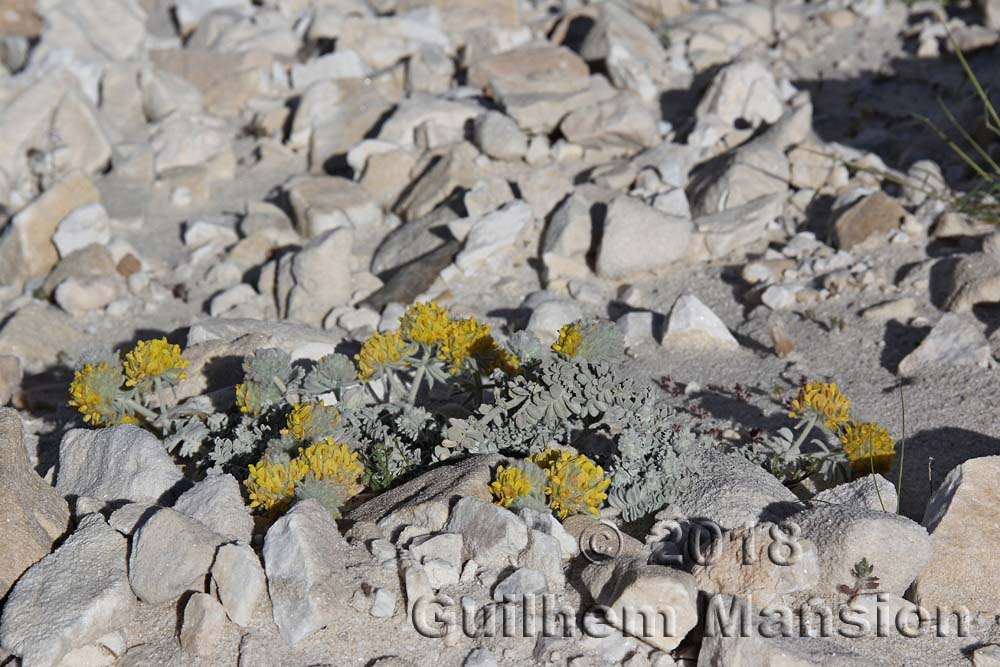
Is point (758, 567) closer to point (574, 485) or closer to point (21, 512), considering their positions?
point (574, 485)

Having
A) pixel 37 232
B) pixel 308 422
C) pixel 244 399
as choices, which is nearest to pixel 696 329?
pixel 308 422

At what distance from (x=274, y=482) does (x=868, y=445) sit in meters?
2.28

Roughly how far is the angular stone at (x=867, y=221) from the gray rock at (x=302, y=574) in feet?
12.9

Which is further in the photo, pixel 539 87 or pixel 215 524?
pixel 539 87

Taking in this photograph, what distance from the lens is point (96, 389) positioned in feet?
13.8

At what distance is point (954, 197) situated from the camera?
6.32 meters

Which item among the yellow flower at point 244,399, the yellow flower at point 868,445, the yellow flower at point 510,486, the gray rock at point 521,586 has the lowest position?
the yellow flower at point 868,445

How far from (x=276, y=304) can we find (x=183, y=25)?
17.2 ft

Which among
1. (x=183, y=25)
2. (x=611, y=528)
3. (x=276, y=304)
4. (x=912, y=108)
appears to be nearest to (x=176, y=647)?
(x=611, y=528)

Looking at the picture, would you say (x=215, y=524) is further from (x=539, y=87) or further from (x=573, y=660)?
(x=539, y=87)

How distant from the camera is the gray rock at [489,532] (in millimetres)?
3424

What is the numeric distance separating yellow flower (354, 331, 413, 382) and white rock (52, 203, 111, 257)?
143 inches

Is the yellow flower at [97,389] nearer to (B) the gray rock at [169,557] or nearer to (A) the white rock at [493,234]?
(B) the gray rock at [169,557]

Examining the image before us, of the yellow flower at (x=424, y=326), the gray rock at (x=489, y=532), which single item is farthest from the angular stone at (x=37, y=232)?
the gray rock at (x=489, y=532)
